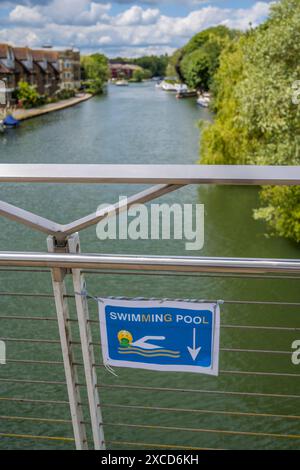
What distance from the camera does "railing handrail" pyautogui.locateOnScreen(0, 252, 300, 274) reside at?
1597 millimetres

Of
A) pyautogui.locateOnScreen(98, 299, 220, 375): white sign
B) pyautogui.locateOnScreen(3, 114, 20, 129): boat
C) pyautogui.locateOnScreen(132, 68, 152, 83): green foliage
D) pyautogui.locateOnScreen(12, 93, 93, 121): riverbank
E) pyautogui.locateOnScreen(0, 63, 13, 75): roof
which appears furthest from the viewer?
pyautogui.locateOnScreen(132, 68, 152, 83): green foliage

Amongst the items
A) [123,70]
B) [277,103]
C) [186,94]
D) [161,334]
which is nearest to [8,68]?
[186,94]

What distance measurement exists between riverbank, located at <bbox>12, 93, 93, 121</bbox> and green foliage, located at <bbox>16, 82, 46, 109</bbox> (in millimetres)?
525

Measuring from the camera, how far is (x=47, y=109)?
4147cm

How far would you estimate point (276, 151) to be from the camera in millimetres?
10188

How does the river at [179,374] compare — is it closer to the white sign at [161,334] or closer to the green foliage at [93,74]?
the white sign at [161,334]

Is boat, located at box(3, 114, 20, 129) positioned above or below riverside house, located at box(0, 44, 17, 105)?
below

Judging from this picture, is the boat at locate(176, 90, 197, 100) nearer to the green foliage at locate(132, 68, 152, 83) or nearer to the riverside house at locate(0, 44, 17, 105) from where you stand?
the riverside house at locate(0, 44, 17, 105)

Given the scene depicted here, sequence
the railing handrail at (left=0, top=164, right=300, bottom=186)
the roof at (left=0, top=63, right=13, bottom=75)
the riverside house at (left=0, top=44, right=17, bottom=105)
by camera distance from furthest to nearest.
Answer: the riverside house at (left=0, top=44, right=17, bottom=105)
the roof at (left=0, top=63, right=13, bottom=75)
the railing handrail at (left=0, top=164, right=300, bottom=186)

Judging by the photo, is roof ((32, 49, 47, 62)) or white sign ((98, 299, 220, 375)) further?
roof ((32, 49, 47, 62))

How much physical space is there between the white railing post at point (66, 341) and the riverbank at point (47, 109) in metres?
34.0

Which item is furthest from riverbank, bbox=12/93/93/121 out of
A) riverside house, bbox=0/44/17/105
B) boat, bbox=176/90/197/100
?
boat, bbox=176/90/197/100

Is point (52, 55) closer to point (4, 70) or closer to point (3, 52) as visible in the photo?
point (3, 52)

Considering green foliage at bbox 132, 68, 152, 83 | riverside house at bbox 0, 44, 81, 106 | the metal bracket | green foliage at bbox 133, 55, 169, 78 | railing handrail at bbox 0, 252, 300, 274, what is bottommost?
green foliage at bbox 132, 68, 152, 83
